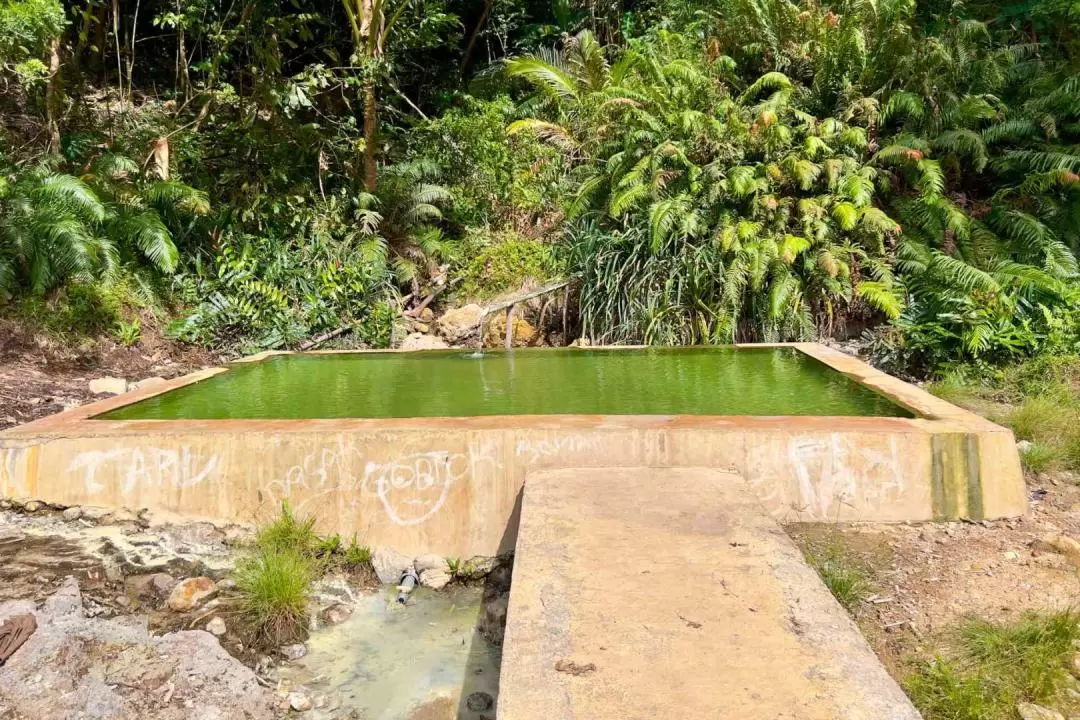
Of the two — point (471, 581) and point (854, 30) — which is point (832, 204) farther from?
point (471, 581)

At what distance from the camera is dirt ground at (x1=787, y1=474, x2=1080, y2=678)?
2586 millimetres

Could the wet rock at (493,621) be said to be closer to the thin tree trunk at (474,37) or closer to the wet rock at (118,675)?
the wet rock at (118,675)

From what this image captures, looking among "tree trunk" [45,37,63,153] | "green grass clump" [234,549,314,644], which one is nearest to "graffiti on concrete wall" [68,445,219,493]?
"green grass clump" [234,549,314,644]

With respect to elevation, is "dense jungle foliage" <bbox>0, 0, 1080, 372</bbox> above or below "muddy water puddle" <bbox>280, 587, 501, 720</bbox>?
above

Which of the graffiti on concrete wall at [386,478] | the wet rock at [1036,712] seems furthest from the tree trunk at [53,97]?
the wet rock at [1036,712]

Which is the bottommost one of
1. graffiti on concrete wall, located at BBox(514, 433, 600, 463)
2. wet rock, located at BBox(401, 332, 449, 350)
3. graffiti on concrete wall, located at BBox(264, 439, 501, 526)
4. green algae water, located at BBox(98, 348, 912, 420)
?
graffiti on concrete wall, located at BBox(264, 439, 501, 526)

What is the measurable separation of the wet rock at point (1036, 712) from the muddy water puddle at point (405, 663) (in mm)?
1681

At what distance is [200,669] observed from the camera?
103 inches

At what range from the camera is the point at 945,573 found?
2.90 metres

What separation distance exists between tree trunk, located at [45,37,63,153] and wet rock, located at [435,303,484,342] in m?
5.44

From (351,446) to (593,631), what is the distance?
188 centimetres

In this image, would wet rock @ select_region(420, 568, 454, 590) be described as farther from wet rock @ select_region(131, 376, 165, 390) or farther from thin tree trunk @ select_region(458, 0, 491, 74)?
thin tree trunk @ select_region(458, 0, 491, 74)

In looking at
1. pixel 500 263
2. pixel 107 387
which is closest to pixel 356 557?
pixel 107 387

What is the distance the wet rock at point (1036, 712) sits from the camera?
6.75ft
